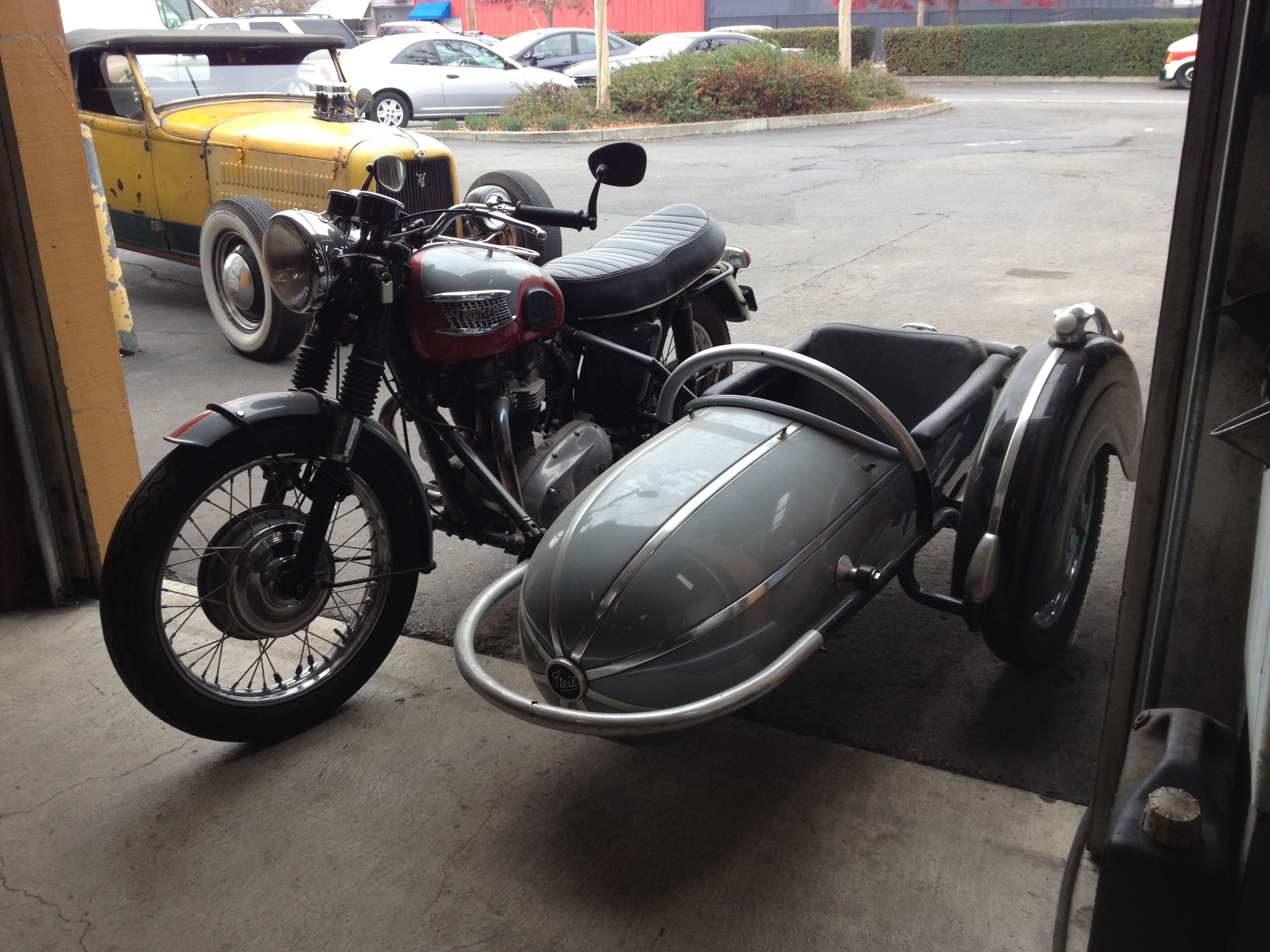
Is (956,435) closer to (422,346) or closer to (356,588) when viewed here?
(422,346)

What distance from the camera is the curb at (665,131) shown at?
15188mm

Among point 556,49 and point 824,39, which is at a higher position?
point 824,39

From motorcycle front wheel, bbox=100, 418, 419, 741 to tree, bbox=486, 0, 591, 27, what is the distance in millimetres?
36010

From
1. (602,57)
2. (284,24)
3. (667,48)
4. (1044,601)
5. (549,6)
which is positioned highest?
(549,6)

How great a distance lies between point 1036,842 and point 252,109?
6600 millimetres

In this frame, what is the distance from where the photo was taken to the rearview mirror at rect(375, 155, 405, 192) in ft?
8.82

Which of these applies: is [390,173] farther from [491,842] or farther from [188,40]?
[188,40]

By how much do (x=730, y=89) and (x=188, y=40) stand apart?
11.2m

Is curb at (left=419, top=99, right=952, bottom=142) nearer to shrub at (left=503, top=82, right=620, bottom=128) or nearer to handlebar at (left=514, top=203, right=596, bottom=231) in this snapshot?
shrub at (left=503, top=82, right=620, bottom=128)

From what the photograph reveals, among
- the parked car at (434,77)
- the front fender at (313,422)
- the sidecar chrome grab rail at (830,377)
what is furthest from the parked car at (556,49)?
the sidecar chrome grab rail at (830,377)

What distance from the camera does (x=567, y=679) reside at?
216 centimetres

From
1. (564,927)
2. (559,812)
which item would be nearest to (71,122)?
(559,812)

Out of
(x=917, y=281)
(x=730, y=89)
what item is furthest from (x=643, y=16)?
(x=917, y=281)

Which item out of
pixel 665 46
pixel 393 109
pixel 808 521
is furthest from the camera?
pixel 665 46
